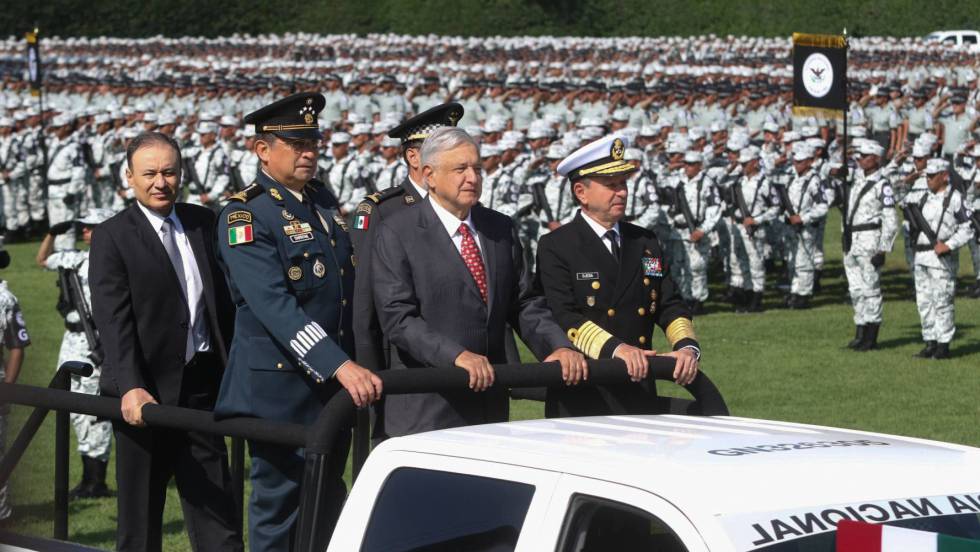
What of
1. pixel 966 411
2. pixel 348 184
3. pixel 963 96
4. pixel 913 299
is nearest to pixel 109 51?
pixel 963 96

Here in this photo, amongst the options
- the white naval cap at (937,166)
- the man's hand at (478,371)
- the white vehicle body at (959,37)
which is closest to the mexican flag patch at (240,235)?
the man's hand at (478,371)

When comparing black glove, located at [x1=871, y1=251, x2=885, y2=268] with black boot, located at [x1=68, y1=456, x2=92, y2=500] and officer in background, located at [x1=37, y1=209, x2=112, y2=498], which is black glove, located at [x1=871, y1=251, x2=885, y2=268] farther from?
black boot, located at [x1=68, y1=456, x2=92, y2=500]

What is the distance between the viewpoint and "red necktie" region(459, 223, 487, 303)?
542 centimetres

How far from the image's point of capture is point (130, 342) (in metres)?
5.50

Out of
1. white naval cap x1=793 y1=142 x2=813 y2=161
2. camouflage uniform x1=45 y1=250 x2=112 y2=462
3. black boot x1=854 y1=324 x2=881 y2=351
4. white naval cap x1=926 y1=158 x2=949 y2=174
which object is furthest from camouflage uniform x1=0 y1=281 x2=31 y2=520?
white naval cap x1=793 y1=142 x2=813 y2=161

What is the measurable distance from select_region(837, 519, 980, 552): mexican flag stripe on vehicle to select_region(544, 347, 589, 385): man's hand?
1712 millimetres

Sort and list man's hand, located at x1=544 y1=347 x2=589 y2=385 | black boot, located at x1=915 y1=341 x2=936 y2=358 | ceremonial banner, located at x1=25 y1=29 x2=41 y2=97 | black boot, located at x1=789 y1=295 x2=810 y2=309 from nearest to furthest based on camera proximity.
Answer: man's hand, located at x1=544 y1=347 x2=589 y2=385
black boot, located at x1=915 y1=341 x2=936 y2=358
black boot, located at x1=789 y1=295 x2=810 y2=309
ceremonial banner, located at x1=25 y1=29 x2=41 y2=97

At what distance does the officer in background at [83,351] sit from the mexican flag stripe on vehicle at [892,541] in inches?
268

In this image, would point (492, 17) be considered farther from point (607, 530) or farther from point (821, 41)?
point (607, 530)

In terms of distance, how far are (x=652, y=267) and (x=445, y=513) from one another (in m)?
2.88

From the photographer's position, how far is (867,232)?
17094 mm

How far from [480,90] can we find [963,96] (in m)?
10.0

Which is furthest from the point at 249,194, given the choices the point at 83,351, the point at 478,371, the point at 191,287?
the point at 83,351

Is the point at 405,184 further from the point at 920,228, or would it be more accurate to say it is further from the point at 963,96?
the point at 963,96
